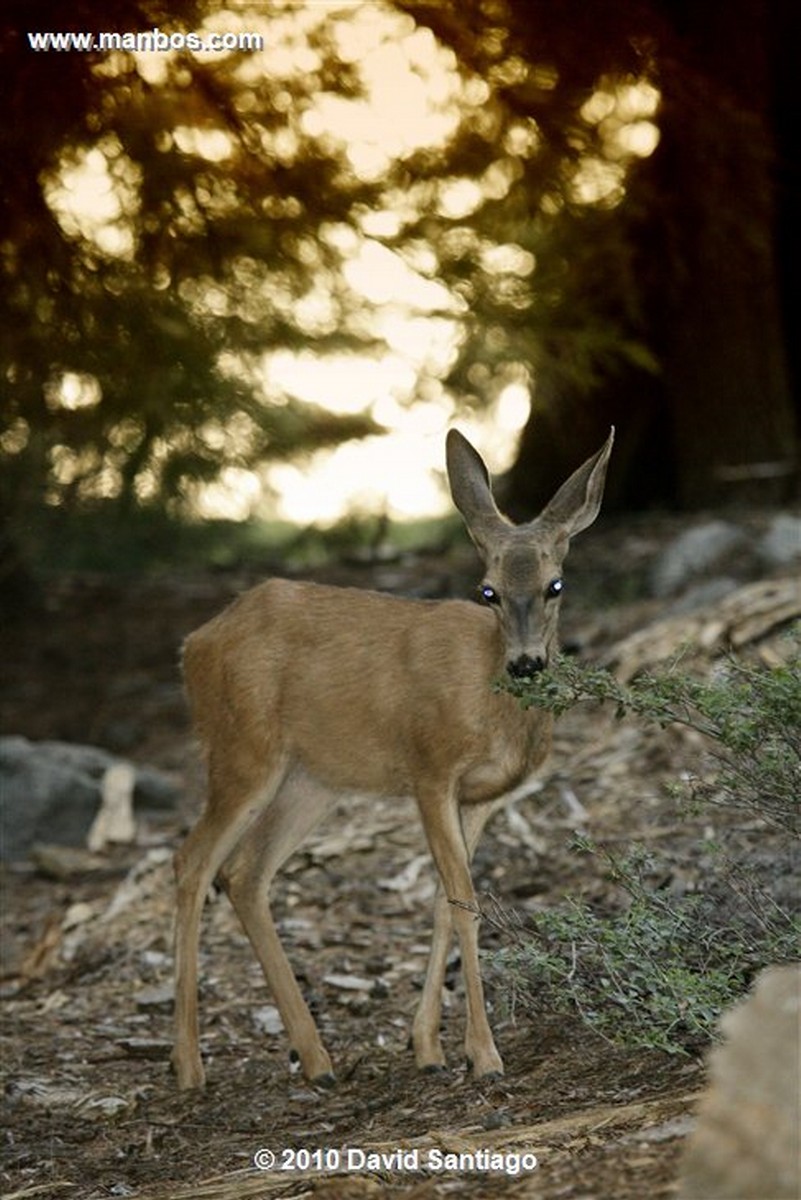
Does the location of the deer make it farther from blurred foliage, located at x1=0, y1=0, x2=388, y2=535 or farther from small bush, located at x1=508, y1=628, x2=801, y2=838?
blurred foliage, located at x1=0, y1=0, x2=388, y2=535

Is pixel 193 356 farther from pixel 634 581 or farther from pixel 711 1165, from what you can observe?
pixel 711 1165

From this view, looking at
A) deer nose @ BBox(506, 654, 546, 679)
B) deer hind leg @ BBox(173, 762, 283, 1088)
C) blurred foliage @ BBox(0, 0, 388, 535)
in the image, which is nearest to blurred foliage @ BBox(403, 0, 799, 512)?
blurred foliage @ BBox(0, 0, 388, 535)

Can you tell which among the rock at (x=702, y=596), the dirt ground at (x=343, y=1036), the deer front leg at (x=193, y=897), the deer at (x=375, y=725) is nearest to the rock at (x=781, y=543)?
the rock at (x=702, y=596)

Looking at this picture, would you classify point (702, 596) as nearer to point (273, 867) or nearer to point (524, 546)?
point (273, 867)

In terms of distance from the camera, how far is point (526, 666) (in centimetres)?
544

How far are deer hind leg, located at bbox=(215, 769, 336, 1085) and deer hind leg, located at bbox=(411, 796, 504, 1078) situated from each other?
480mm

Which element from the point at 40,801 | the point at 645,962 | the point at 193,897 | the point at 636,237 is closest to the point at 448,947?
Result: the point at 193,897

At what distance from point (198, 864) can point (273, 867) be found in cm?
29

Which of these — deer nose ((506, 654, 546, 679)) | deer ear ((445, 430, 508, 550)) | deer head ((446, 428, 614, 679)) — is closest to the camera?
deer nose ((506, 654, 546, 679))

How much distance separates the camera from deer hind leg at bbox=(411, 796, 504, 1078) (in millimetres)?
5602

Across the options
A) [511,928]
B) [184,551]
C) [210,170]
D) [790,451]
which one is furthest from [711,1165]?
[184,551]

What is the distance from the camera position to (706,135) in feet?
36.4

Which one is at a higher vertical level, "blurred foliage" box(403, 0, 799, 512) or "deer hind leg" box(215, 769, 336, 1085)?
"blurred foliage" box(403, 0, 799, 512)

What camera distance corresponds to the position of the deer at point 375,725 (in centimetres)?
573
